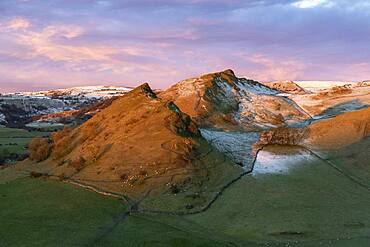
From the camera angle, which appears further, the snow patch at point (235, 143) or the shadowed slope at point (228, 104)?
the shadowed slope at point (228, 104)

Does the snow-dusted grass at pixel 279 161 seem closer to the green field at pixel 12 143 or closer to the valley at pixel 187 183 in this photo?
the valley at pixel 187 183

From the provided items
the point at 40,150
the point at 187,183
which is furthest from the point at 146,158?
the point at 40,150

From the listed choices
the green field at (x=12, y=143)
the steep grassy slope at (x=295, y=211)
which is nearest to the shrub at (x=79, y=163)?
the steep grassy slope at (x=295, y=211)

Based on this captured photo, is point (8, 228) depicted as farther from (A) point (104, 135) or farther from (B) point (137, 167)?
(A) point (104, 135)

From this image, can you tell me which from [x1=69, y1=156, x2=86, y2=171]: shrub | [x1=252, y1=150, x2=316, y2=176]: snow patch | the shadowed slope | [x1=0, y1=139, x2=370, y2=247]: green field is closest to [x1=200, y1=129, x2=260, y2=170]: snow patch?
[x1=252, y1=150, x2=316, y2=176]: snow patch

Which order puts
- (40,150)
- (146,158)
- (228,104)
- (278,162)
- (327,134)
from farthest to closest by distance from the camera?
(228,104)
(327,134)
(40,150)
(278,162)
(146,158)

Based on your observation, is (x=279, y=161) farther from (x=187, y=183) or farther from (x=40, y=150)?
(x=40, y=150)
